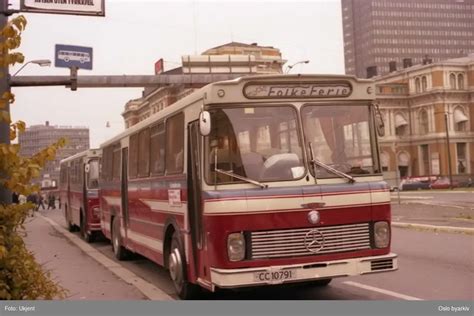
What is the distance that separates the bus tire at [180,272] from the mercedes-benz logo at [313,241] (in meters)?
1.99

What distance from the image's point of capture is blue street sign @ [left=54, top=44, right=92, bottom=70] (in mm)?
13987

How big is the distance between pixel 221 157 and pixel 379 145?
2.07m

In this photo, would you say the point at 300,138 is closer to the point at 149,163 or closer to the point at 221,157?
the point at 221,157

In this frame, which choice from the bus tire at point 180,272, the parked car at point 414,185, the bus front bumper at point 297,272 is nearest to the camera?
the bus front bumper at point 297,272

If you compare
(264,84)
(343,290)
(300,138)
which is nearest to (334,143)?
(300,138)

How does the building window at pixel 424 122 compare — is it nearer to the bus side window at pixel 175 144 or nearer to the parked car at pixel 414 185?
the parked car at pixel 414 185

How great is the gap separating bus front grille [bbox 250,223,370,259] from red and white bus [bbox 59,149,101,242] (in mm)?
11196

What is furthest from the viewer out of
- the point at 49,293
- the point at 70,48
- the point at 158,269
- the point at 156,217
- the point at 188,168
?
the point at 70,48

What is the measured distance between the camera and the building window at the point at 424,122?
274 feet

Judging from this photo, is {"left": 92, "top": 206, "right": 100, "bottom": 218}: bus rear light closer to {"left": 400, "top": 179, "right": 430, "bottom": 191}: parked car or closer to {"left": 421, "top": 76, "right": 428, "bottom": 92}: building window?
{"left": 400, "top": 179, "right": 430, "bottom": 191}: parked car

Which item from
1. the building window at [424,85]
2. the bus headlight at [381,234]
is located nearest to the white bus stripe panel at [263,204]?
the bus headlight at [381,234]

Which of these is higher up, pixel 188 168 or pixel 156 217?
pixel 188 168

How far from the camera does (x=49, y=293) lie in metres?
5.37

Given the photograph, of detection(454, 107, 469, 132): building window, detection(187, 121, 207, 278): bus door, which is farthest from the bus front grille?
detection(454, 107, 469, 132): building window
